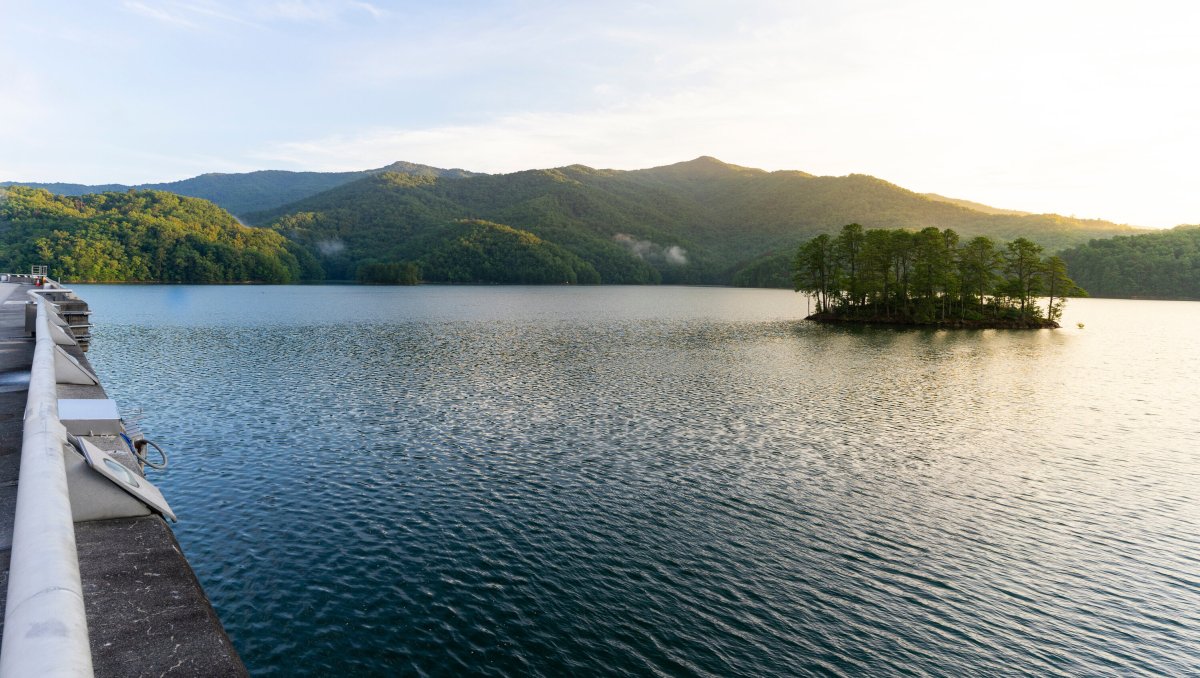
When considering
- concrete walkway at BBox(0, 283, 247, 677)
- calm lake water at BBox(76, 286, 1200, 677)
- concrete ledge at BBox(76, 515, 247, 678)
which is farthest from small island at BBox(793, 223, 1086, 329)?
concrete ledge at BBox(76, 515, 247, 678)

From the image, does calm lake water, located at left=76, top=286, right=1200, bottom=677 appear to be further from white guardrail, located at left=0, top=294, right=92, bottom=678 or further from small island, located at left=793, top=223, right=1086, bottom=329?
small island, located at left=793, top=223, right=1086, bottom=329

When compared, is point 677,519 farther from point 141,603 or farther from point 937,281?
point 937,281

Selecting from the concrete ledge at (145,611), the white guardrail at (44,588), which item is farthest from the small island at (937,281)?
the white guardrail at (44,588)

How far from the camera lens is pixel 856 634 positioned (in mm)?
18266

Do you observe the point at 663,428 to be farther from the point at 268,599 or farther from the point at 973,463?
the point at 268,599

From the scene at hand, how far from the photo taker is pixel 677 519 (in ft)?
86.9

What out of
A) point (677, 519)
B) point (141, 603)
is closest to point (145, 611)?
point (141, 603)

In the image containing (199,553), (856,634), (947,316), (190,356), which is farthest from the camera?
(947,316)

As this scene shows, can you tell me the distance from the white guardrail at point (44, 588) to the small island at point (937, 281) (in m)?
143

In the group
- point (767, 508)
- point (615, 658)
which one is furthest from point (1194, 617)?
point (615, 658)

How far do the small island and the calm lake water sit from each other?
232 ft

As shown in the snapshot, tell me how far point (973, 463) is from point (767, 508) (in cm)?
1753

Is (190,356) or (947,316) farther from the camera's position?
(947,316)

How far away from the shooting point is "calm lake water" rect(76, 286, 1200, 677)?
17828 millimetres
